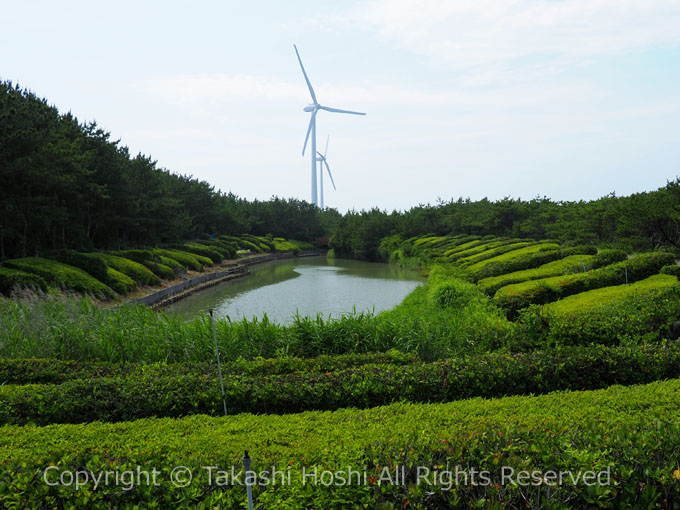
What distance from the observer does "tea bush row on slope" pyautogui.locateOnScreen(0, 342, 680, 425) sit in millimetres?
5926

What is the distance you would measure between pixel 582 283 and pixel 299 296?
12.8 m

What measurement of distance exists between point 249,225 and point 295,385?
58743 millimetres

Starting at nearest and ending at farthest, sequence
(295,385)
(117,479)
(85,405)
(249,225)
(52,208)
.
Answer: (117,479) → (85,405) → (295,385) → (52,208) → (249,225)

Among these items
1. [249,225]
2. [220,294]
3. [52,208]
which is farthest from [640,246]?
[249,225]

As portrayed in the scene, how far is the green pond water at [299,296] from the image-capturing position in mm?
19203

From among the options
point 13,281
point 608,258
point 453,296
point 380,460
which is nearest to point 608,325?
point 380,460

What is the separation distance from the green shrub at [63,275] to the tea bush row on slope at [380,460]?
15.4 m

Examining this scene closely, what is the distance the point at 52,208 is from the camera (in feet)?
76.2

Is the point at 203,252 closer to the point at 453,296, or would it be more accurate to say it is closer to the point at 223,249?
the point at 223,249

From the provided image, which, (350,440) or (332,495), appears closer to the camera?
(332,495)

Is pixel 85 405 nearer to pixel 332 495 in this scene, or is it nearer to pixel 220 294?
pixel 332 495

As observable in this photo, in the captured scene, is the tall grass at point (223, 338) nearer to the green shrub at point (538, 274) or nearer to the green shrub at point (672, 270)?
the green shrub at point (538, 274)

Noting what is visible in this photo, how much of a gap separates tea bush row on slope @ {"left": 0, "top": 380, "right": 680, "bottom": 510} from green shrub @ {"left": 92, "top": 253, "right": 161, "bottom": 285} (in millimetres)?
20855

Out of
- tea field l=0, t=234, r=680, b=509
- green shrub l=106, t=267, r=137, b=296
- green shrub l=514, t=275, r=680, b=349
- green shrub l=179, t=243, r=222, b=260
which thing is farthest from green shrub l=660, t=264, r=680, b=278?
green shrub l=179, t=243, r=222, b=260
